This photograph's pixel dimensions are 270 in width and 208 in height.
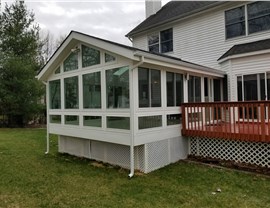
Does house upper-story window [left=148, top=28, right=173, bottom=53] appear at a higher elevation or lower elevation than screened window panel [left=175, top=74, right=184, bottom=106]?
higher

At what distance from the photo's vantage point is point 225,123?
25.0 ft

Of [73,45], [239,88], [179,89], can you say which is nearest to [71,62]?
[73,45]

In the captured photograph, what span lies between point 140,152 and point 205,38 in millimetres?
7402

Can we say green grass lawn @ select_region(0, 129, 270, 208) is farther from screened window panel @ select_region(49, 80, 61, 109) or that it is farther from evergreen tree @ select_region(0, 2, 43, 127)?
evergreen tree @ select_region(0, 2, 43, 127)

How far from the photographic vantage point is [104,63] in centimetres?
709

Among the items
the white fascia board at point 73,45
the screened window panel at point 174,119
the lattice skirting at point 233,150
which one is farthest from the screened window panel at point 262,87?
the white fascia board at point 73,45

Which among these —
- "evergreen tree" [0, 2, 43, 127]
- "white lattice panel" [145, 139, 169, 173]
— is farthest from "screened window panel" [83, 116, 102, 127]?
"evergreen tree" [0, 2, 43, 127]

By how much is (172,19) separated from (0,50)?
43.5ft

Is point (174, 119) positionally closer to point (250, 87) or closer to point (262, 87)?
point (250, 87)

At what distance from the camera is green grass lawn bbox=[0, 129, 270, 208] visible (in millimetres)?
4680

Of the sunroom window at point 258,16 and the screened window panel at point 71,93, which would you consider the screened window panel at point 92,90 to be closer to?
the screened window panel at point 71,93

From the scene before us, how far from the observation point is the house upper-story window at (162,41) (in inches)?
529

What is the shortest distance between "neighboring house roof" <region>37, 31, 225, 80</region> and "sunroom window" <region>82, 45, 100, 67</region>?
1.05 feet

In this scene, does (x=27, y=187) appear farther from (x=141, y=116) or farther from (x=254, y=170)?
(x=254, y=170)
